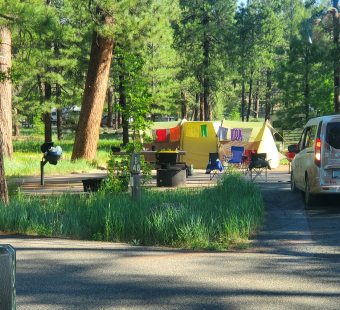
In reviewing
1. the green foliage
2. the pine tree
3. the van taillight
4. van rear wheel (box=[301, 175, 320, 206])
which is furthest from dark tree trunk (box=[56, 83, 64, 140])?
the van taillight

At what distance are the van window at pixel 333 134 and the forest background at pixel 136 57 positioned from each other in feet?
11.1

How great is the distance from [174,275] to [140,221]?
77.6 inches

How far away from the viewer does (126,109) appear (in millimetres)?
9180

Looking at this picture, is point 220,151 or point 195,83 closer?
point 220,151

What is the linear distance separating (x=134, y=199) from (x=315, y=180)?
336 cm

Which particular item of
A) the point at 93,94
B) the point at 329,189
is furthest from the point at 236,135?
the point at 329,189

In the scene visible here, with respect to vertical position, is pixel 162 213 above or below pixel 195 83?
below

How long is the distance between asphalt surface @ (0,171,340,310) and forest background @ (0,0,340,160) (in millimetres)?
4145

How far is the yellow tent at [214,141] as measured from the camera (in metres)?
20.4

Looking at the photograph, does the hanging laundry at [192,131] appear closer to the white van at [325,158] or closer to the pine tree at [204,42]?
the pine tree at [204,42]

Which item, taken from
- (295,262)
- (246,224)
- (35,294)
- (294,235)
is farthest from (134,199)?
(35,294)

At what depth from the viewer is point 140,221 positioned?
625 centimetres

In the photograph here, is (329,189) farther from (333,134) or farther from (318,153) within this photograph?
(333,134)

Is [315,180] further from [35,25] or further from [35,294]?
[35,25]
